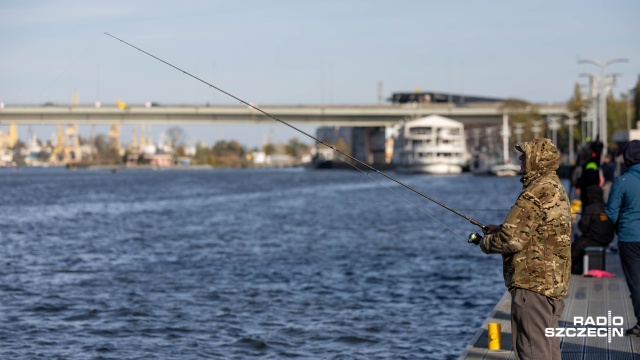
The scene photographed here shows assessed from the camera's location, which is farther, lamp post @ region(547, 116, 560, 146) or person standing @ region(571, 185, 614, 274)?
lamp post @ region(547, 116, 560, 146)

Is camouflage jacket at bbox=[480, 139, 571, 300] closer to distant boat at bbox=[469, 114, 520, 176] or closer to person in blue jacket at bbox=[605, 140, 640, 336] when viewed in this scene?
person in blue jacket at bbox=[605, 140, 640, 336]

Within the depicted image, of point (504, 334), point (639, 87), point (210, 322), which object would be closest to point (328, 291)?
point (210, 322)

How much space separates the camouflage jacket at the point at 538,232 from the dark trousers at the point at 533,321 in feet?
0.23

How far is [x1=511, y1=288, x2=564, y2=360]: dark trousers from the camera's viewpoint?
24.9 ft

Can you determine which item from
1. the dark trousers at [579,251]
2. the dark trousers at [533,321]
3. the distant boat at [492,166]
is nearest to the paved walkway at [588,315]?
the dark trousers at [579,251]

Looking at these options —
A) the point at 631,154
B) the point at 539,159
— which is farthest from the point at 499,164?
the point at 539,159

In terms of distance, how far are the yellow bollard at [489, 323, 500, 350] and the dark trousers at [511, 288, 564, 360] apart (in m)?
3.03

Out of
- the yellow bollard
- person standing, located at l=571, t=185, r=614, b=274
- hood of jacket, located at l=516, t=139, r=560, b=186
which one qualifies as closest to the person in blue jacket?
the yellow bollard

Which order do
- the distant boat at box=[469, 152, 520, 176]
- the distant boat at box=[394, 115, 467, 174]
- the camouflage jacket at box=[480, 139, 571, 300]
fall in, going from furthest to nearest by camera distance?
the distant boat at box=[394, 115, 467, 174]
the distant boat at box=[469, 152, 520, 176]
the camouflage jacket at box=[480, 139, 571, 300]

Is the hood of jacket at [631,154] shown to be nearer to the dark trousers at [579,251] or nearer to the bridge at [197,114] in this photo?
the dark trousers at [579,251]

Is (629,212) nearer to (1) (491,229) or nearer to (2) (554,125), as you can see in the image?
(1) (491,229)

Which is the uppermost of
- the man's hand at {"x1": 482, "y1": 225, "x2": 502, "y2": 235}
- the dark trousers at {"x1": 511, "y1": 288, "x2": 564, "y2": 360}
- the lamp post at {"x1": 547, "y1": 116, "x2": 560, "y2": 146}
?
the lamp post at {"x1": 547, "y1": 116, "x2": 560, "y2": 146}

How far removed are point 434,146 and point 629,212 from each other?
14491 centimetres

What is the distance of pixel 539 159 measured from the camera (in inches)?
297
